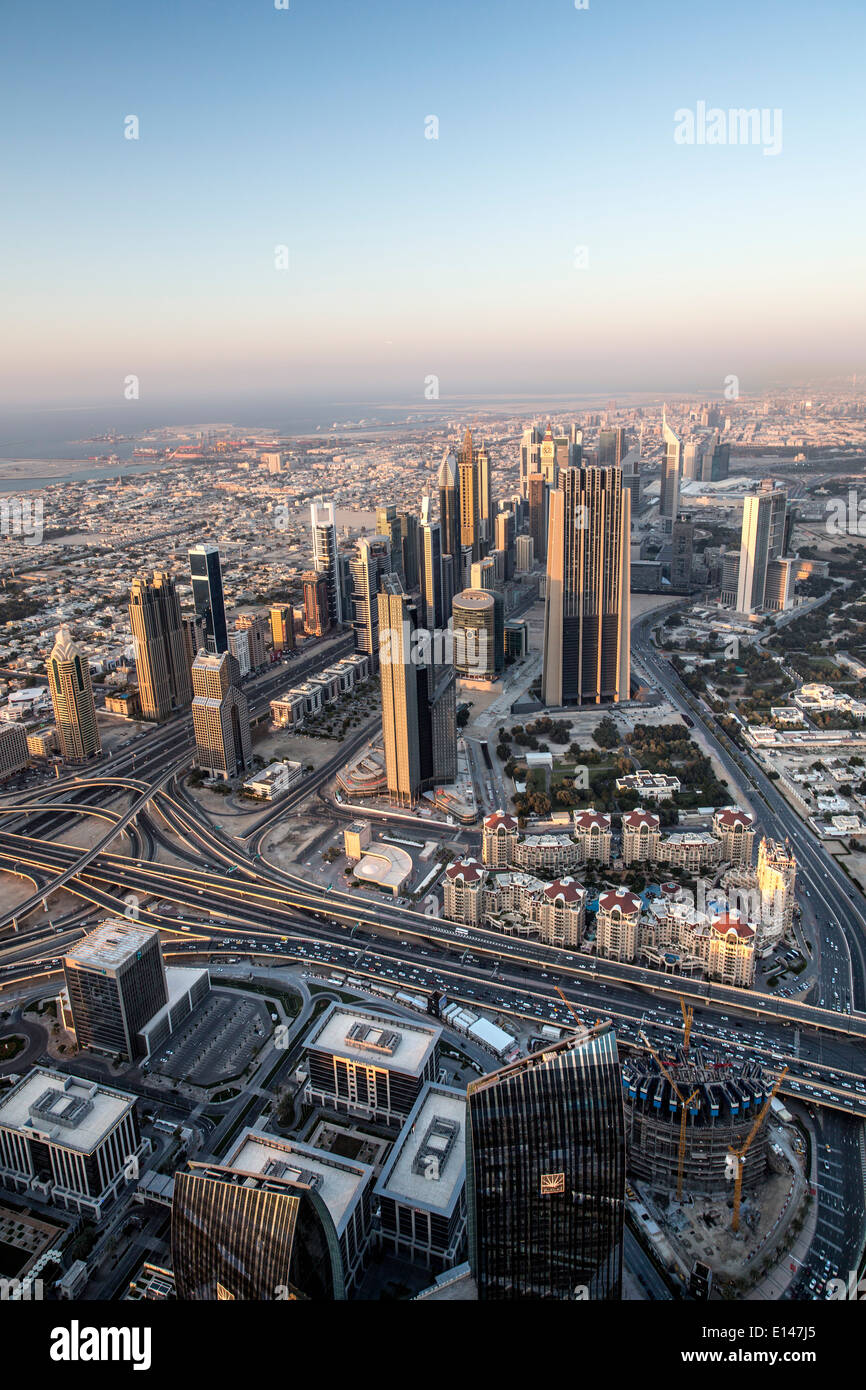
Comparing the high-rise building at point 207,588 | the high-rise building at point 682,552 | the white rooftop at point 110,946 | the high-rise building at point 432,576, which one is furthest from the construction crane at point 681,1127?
the high-rise building at point 682,552

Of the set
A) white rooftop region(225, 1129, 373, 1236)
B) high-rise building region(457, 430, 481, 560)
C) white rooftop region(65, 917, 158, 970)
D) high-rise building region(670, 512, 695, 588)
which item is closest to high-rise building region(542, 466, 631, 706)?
high-rise building region(457, 430, 481, 560)

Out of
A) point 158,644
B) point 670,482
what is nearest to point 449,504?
point 158,644

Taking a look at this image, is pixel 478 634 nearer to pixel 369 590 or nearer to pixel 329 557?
pixel 369 590

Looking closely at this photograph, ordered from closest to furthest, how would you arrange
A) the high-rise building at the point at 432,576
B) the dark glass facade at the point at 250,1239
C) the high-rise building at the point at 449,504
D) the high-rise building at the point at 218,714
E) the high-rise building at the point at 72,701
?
the dark glass facade at the point at 250,1239
the high-rise building at the point at 218,714
the high-rise building at the point at 72,701
the high-rise building at the point at 432,576
the high-rise building at the point at 449,504

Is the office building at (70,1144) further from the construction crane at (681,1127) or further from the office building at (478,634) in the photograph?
the office building at (478,634)

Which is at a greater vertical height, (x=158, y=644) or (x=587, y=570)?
(x=587, y=570)
